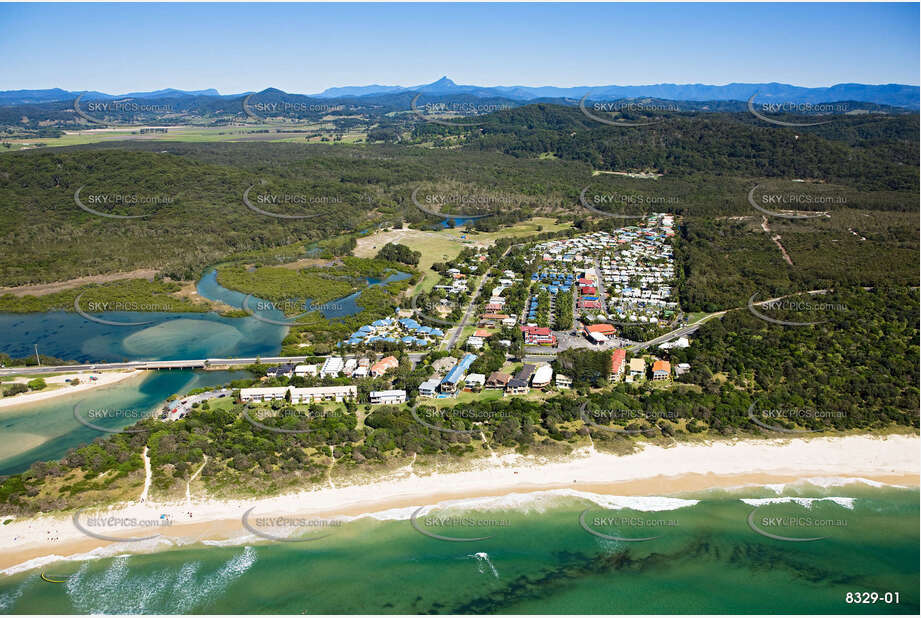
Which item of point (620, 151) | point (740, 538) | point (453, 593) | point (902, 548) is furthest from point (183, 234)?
point (620, 151)

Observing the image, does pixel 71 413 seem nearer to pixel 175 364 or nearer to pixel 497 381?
pixel 175 364

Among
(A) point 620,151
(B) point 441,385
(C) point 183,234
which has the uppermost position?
(A) point 620,151

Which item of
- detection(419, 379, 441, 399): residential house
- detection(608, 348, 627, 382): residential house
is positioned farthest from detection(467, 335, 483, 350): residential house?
detection(608, 348, 627, 382): residential house

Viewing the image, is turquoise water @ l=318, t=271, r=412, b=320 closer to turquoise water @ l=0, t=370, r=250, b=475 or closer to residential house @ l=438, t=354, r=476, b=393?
turquoise water @ l=0, t=370, r=250, b=475

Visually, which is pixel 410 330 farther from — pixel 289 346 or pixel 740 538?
pixel 740 538

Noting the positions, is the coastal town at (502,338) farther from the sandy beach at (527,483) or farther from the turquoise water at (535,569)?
the turquoise water at (535,569)

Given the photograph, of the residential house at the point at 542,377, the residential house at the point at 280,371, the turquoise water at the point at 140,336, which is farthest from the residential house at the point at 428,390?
the turquoise water at the point at 140,336

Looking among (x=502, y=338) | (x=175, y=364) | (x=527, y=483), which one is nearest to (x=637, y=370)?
(x=502, y=338)
